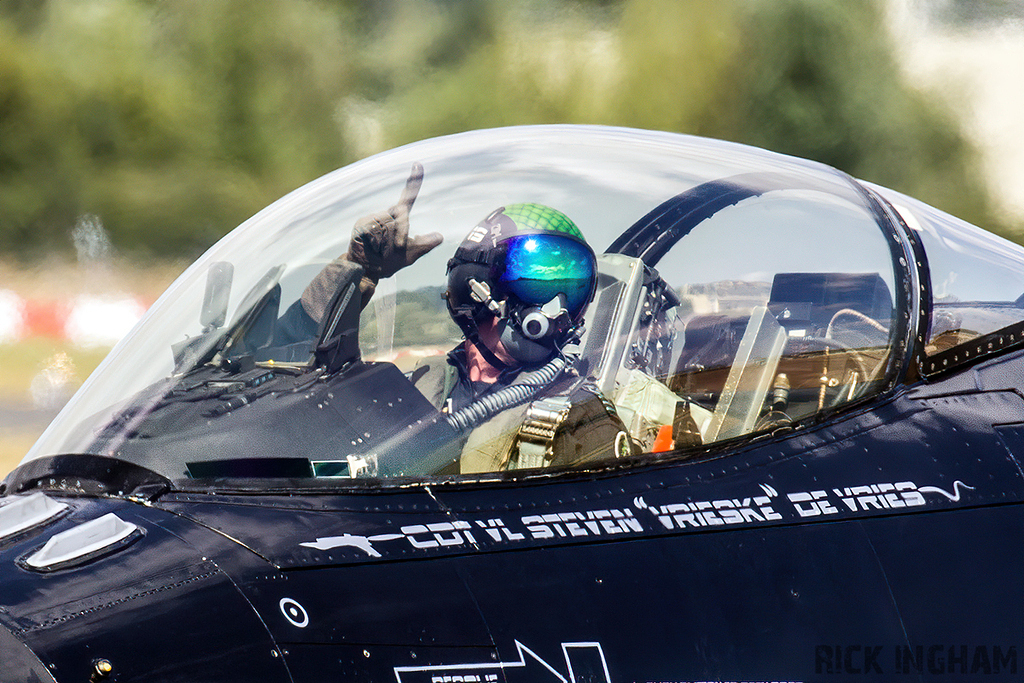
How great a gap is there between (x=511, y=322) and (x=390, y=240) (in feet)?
1.15

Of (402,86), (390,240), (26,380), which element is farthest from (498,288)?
(402,86)

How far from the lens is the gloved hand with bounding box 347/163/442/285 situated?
2105mm

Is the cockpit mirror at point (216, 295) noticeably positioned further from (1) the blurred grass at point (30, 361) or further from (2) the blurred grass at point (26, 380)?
(1) the blurred grass at point (30, 361)

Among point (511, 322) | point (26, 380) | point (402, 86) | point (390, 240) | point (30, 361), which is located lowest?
point (511, 322)

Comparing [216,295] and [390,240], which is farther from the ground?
[390,240]

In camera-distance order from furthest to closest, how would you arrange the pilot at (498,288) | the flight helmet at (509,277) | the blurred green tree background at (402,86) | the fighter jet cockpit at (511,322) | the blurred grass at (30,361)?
the blurred green tree background at (402,86) → the blurred grass at (30,361) → the flight helmet at (509,277) → the pilot at (498,288) → the fighter jet cockpit at (511,322)

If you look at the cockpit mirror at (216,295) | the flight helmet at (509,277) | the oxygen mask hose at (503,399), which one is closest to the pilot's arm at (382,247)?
the flight helmet at (509,277)

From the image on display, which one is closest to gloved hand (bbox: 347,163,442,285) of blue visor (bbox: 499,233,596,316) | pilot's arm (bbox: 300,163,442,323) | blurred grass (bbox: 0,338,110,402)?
pilot's arm (bbox: 300,163,442,323)

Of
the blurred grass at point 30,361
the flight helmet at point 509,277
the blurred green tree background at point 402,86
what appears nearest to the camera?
the flight helmet at point 509,277

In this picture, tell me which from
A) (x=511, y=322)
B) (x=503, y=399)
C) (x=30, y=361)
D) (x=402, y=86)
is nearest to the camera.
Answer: (x=503, y=399)

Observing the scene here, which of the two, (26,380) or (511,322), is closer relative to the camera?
(511,322)

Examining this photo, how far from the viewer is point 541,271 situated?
6.88ft

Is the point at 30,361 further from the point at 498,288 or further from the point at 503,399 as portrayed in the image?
the point at 503,399

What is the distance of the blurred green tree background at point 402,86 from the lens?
36.5 ft
